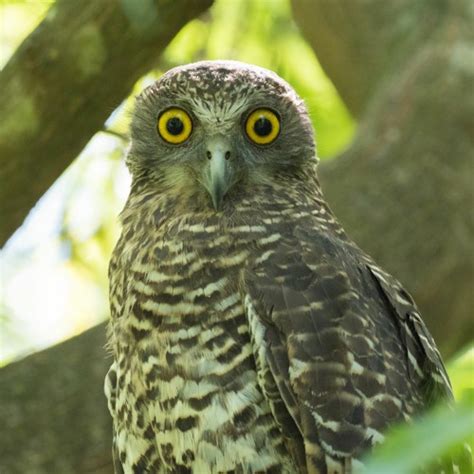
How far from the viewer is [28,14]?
477 centimetres

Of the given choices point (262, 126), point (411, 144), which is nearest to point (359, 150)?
point (411, 144)

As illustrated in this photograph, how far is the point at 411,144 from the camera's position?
6.12 metres

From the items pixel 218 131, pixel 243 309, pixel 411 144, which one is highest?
pixel 411 144

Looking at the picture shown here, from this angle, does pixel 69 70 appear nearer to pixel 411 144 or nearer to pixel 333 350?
pixel 333 350

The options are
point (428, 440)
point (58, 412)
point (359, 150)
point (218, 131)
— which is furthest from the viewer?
point (359, 150)

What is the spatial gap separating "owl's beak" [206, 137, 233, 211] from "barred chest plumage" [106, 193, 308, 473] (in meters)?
0.12

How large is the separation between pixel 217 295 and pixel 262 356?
29 cm

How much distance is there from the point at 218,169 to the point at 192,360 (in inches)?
30.8

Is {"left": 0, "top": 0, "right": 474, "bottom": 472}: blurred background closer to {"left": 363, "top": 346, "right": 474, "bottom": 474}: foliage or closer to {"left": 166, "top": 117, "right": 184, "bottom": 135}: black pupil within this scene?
{"left": 166, "top": 117, "right": 184, "bottom": 135}: black pupil

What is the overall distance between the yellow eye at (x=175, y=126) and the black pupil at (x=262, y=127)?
0.27m

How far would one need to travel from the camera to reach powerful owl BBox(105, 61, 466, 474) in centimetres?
328

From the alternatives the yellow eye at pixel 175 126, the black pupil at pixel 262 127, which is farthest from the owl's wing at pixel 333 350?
the yellow eye at pixel 175 126

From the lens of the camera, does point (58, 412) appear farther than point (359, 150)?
No

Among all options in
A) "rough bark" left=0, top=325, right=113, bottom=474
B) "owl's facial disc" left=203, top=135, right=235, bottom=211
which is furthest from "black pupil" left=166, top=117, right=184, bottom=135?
"rough bark" left=0, top=325, right=113, bottom=474
